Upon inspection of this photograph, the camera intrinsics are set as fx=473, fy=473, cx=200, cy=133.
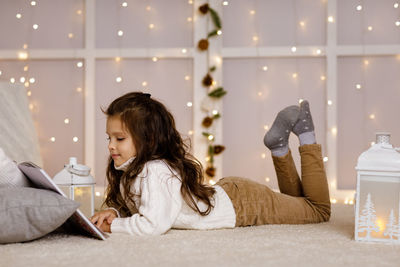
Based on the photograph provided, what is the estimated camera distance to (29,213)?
122cm

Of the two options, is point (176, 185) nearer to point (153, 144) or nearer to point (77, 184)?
point (153, 144)

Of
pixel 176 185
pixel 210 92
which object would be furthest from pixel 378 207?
pixel 210 92

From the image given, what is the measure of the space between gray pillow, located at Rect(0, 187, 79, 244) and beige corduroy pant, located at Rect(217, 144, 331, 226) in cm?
64

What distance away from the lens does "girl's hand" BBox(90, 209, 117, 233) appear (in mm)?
1475

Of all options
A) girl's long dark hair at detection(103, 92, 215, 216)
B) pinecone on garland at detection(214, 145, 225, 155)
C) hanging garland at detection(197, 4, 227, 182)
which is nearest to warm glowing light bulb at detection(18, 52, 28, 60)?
hanging garland at detection(197, 4, 227, 182)

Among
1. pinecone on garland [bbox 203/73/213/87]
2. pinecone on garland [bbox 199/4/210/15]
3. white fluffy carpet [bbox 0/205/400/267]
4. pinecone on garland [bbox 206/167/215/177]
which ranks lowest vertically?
white fluffy carpet [bbox 0/205/400/267]

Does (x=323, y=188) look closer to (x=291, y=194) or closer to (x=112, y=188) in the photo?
(x=291, y=194)

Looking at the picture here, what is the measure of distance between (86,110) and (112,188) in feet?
4.80

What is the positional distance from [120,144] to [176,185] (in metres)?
0.23

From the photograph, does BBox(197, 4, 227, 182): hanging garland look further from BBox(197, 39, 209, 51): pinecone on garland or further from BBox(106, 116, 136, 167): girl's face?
BBox(106, 116, 136, 167): girl's face

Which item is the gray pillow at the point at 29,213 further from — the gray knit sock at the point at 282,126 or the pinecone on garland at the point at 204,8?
the pinecone on garland at the point at 204,8

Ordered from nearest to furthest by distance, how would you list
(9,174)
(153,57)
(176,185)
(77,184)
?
(9,174) < (176,185) < (77,184) < (153,57)

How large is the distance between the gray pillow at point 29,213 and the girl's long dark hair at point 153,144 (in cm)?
29

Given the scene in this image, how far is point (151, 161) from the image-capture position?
58.6 inches
